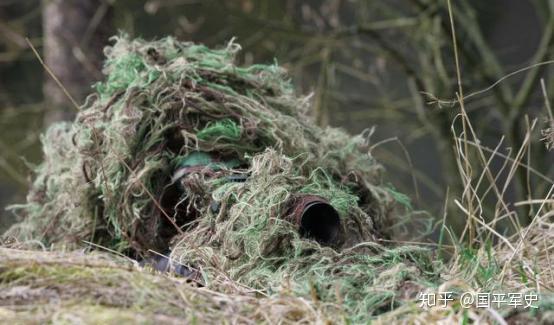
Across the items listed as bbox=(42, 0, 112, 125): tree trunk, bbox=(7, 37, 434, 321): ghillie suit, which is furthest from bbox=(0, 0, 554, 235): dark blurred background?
bbox=(7, 37, 434, 321): ghillie suit

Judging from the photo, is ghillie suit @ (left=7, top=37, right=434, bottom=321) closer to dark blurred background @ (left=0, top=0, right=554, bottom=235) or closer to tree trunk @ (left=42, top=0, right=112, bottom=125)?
dark blurred background @ (left=0, top=0, right=554, bottom=235)

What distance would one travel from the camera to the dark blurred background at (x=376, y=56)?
3.58 m

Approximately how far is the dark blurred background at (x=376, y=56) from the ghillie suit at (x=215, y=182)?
1.08 metres

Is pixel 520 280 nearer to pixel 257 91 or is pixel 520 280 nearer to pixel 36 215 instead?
pixel 257 91

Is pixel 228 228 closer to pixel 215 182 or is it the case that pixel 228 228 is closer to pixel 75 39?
pixel 215 182

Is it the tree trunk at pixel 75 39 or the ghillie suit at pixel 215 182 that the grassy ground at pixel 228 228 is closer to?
the ghillie suit at pixel 215 182

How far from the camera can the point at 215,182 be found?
4.76 ft

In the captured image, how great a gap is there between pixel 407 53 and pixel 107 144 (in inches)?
130

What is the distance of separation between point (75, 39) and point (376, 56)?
5.65 ft

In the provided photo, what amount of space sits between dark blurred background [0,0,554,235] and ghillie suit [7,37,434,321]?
3.54 ft

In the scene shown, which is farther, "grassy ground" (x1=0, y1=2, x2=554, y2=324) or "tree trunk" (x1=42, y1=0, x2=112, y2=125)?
"tree trunk" (x1=42, y1=0, x2=112, y2=125)

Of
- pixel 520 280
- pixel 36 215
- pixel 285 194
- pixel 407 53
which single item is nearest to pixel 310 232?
pixel 285 194

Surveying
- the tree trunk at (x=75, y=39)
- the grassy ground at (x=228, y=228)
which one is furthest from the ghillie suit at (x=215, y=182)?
the tree trunk at (x=75, y=39)

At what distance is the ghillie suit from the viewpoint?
1263mm
